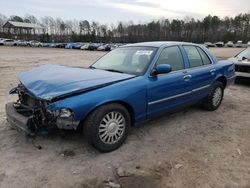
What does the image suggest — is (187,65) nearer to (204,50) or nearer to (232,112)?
(204,50)

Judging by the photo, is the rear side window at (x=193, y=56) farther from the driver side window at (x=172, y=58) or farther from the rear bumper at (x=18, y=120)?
the rear bumper at (x=18, y=120)

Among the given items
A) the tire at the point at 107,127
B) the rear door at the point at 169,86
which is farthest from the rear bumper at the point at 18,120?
the rear door at the point at 169,86

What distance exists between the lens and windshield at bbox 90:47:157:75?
14.0 feet

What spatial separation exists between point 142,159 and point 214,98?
9.75 ft

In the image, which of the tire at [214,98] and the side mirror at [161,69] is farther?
the tire at [214,98]

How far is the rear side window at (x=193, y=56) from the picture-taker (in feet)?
16.6

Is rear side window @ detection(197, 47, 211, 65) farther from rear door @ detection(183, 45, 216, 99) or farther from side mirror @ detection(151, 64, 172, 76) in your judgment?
side mirror @ detection(151, 64, 172, 76)

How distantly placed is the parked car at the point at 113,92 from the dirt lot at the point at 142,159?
368mm

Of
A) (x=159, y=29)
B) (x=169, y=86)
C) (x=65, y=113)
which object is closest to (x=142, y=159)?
(x=65, y=113)

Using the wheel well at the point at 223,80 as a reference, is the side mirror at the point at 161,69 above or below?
above

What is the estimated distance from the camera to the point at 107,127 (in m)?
3.64

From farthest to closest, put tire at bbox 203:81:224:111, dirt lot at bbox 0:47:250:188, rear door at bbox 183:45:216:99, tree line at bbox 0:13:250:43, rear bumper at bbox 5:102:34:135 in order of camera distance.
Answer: tree line at bbox 0:13:250:43
tire at bbox 203:81:224:111
rear door at bbox 183:45:216:99
rear bumper at bbox 5:102:34:135
dirt lot at bbox 0:47:250:188

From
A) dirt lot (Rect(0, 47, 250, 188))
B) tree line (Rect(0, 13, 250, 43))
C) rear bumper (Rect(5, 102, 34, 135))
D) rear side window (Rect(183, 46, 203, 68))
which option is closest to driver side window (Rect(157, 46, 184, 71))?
rear side window (Rect(183, 46, 203, 68))

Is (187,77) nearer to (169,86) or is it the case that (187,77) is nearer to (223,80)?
(169,86)
